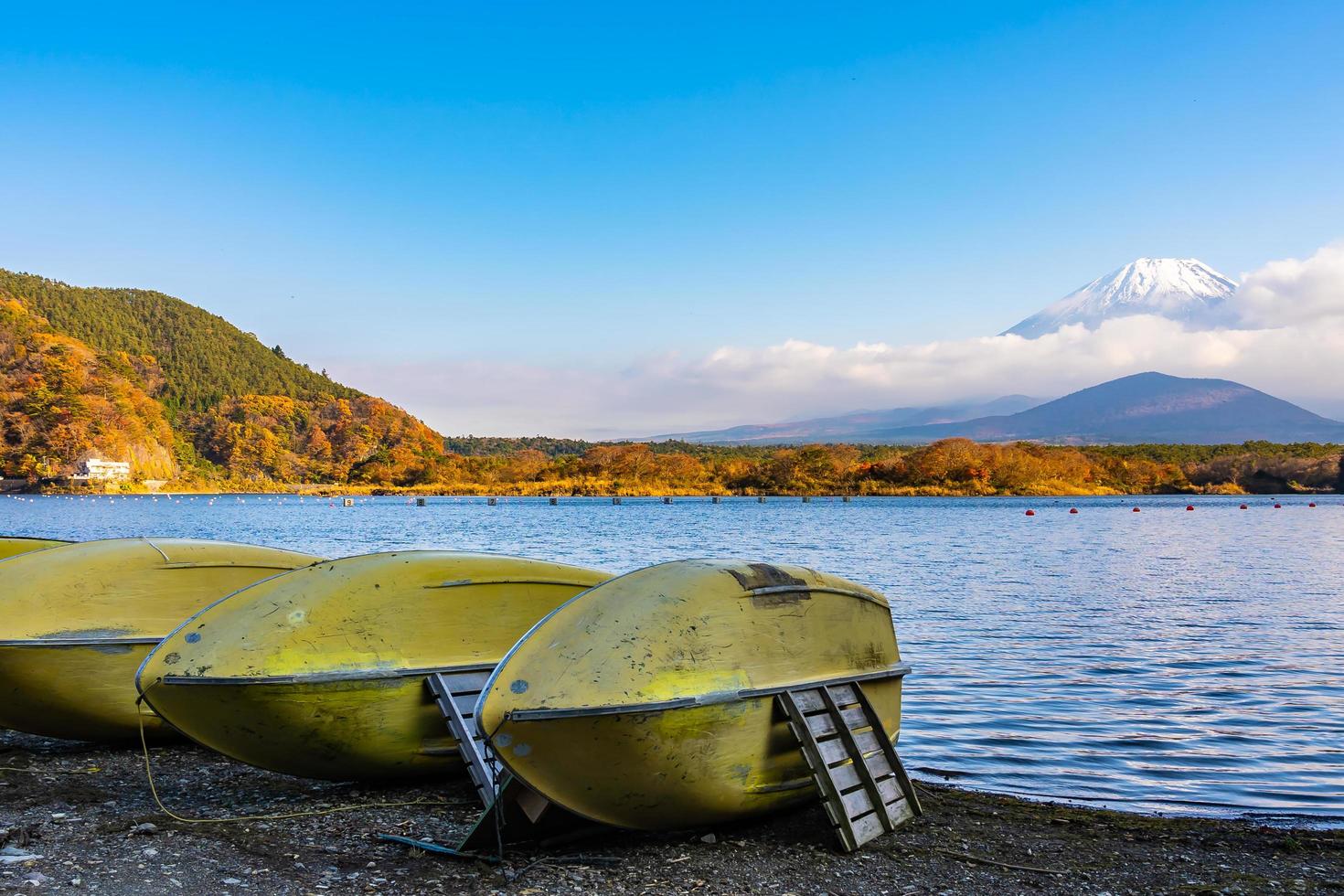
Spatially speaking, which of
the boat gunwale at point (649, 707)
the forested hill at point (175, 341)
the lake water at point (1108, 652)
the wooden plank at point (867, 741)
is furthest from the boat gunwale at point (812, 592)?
the forested hill at point (175, 341)

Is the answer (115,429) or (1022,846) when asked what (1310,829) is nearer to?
(1022,846)

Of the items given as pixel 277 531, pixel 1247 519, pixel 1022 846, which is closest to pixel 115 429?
pixel 277 531

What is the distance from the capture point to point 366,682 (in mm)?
6746

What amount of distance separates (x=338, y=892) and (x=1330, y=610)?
2192 cm

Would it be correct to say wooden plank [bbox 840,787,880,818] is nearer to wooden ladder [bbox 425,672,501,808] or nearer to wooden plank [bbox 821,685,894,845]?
wooden plank [bbox 821,685,894,845]

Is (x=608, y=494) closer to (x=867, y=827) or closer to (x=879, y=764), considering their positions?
(x=879, y=764)

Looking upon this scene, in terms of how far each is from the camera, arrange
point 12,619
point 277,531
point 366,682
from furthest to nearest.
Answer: point 277,531 → point 12,619 → point 366,682

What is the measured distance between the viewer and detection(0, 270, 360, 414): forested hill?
166250 mm

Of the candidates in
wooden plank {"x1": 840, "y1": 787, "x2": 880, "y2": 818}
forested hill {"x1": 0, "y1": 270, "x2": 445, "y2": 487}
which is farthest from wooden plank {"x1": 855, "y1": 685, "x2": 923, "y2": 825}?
forested hill {"x1": 0, "y1": 270, "x2": 445, "y2": 487}

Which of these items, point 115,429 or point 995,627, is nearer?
point 995,627

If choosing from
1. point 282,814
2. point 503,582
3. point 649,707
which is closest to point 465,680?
point 503,582

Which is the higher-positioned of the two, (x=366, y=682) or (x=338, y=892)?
(x=366, y=682)

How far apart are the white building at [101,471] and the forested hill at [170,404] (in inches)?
47.3

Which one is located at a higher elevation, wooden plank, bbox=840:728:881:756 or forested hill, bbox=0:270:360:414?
forested hill, bbox=0:270:360:414
